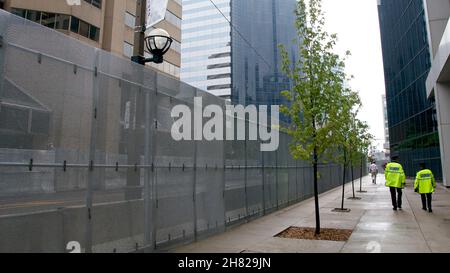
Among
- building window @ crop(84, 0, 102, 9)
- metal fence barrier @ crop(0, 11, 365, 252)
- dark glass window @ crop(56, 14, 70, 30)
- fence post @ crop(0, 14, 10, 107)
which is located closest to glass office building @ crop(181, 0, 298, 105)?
building window @ crop(84, 0, 102, 9)

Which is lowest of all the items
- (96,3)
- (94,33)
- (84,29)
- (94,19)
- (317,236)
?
(317,236)

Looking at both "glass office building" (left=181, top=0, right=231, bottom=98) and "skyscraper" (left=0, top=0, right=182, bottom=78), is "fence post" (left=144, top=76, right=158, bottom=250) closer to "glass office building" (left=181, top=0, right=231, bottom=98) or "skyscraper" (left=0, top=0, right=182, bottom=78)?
"skyscraper" (left=0, top=0, right=182, bottom=78)

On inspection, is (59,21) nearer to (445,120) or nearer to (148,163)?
(148,163)

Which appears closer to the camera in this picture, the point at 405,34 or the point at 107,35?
the point at 405,34

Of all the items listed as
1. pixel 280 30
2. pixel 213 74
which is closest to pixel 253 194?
pixel 280 30

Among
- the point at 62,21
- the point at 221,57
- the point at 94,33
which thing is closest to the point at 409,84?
the point at 94,33

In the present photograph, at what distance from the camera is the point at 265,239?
7.90 metres

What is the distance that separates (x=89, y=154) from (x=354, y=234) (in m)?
6.44

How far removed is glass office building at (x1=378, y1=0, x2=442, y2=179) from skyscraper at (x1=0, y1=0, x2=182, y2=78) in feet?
84.9

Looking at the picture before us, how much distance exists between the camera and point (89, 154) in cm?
A: 514

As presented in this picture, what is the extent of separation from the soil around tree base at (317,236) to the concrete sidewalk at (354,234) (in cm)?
19

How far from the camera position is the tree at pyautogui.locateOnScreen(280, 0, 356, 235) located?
28.6 ft

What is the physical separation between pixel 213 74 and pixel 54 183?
116 metres
